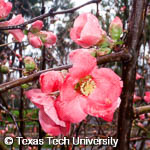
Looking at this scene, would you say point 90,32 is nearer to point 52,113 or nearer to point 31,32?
point 52,113

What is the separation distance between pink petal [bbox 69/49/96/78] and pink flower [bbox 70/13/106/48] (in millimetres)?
84

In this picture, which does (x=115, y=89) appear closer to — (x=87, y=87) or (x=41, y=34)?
(x=87, y=87)

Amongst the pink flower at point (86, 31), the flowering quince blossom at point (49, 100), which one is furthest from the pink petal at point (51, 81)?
the pink flower at point (86, 31)

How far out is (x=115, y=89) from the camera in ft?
1.35

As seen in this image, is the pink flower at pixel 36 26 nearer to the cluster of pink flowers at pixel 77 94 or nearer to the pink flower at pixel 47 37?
the pink flower at pixel 47 37

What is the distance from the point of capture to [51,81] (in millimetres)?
400

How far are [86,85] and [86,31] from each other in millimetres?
115

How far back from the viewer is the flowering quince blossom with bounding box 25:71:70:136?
40 cm

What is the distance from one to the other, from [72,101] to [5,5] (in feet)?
1.32

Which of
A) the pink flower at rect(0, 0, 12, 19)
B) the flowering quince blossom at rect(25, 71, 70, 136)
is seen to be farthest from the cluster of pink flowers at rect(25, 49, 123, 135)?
the pink flower at rect(0, 0, 12, 19)

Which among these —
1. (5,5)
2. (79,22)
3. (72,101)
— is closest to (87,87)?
(72,101)

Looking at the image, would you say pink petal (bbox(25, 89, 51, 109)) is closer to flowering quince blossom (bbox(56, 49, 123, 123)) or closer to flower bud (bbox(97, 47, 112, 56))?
flowering quince blossom (bbox(56, 49, 123, 123))

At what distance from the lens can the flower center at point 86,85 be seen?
0.44 meters

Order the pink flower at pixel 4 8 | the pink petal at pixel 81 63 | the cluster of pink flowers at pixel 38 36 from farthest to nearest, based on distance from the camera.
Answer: the cluster of pink flowers at pixel 38 36 < the pink flower at pixel 4 8 < the pink petal at pixel 81 63
